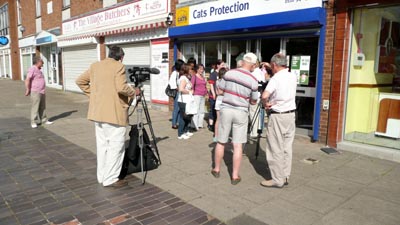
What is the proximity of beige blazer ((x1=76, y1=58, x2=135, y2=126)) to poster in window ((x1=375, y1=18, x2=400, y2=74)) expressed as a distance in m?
4.94

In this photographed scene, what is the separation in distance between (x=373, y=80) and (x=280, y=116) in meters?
3.37

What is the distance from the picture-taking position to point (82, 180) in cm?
452

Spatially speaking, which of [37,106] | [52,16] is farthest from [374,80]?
[52,16]

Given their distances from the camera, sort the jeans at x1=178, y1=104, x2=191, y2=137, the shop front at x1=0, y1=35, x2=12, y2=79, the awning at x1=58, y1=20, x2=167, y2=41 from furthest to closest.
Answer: the shop front at x1=0, y1=35, x2=12, y2=79 < the awning at x1=58, y1=20, x2=167, y2=41 < the jeans at x1=178, y1=104, x2=191, y2=137

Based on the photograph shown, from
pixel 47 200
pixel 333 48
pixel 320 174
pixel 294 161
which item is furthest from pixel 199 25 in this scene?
pixel 47 200

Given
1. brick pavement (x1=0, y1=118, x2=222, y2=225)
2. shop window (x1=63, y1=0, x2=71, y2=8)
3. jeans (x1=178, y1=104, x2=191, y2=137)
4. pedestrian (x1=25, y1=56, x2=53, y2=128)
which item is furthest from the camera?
shop window (x1=63, y1=0, x2=71, y2=8)

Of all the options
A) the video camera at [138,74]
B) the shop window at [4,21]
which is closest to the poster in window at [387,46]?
the video camera at [138,74]

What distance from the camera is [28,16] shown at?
76.7 ft

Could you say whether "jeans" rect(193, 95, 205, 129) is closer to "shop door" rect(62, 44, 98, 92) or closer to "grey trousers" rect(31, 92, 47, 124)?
"grey trousers" rect(31, 92, 47, 124)

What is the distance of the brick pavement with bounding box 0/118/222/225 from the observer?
135 inches

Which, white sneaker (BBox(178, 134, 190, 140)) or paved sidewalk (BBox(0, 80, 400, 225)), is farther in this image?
white sneaker (BBox(178, 134, 190, 140))

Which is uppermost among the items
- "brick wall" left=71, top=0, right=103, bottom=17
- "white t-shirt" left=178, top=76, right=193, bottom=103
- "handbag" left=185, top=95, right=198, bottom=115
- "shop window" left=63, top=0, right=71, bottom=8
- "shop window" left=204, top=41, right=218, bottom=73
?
"shop window" left=63, top=0, right=71, bottom=8

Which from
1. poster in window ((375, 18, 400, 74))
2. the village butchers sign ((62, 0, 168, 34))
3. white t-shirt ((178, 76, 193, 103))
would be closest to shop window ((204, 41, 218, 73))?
the village butchers sign ((62, 0, 168, 34))

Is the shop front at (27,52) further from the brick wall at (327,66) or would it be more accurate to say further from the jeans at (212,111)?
the brick wall at (327,66)
